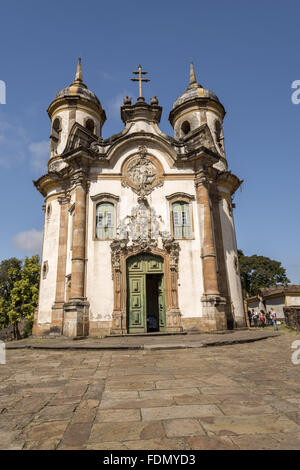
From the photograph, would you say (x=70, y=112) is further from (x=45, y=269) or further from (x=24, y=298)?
(x=24, y=298)

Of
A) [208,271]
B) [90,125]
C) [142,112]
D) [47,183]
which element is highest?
[90,125]

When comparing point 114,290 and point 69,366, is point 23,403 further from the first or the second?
point 114,290

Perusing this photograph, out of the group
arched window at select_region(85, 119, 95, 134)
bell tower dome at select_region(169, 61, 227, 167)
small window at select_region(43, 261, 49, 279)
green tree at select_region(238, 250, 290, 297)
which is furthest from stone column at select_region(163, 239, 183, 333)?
green tree at select_region(238, 250, 290, 297)

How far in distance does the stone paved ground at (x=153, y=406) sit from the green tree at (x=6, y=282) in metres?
24.2

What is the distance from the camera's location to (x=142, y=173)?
17094mm

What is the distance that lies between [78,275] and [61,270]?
283 cm

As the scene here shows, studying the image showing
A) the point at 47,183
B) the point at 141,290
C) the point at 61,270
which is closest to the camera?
the point at 141,290

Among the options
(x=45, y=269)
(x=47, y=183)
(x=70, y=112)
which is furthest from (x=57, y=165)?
(x=45, y=269)

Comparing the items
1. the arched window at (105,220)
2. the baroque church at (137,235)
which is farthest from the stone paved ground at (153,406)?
the arched window at (105,220)

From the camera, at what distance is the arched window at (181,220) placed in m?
16.4

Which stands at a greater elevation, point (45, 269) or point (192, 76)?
point (192, 76)

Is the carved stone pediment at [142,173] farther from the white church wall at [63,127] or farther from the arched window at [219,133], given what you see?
the arched window at [219,133]

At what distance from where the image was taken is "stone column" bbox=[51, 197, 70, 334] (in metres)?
16.5

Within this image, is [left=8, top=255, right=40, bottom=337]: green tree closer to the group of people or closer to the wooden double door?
the wooden double door
